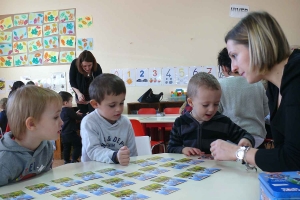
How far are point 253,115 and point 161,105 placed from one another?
3861mm

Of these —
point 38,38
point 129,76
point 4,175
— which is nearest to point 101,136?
point 4,175

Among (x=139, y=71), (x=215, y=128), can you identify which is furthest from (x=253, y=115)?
(x=139, y=71)

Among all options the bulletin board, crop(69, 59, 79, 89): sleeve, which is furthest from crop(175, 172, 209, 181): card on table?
the bulletin board

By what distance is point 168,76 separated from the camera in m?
6.33

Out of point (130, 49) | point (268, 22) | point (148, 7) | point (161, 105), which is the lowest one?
point (161, 105)

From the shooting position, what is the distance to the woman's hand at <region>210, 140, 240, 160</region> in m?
1.19

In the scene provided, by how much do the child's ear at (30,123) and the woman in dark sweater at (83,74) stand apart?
2861 mm

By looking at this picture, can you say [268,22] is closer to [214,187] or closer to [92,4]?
[214,187]

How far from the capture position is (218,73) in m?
6.05

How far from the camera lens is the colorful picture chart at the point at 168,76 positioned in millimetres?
6316

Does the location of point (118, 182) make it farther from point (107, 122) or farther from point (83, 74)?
point (83, 74)

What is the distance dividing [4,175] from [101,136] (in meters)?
0.67

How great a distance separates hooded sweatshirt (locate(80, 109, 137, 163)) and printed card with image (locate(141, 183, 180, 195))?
492mm

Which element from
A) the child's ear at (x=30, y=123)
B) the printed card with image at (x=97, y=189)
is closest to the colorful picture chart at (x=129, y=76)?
the child's ear at (x=30, y=123)
